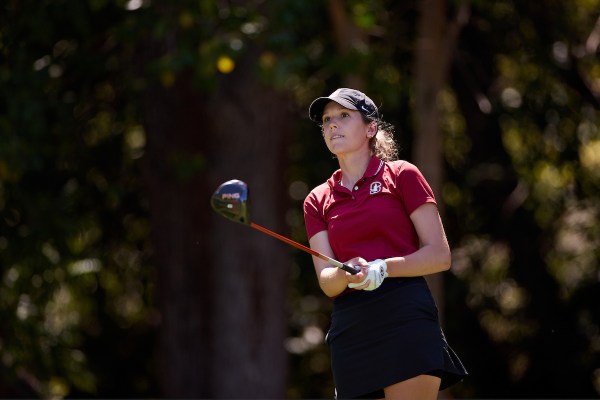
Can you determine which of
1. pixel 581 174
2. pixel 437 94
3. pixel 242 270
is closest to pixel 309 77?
pixel 437 94

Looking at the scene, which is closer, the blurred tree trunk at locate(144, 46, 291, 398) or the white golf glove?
the white golf glove

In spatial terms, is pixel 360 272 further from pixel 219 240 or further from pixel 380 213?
pixel 219 240

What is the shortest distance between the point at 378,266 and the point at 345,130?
0.61m

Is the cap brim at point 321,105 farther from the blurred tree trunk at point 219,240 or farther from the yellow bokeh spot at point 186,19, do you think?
the blurred tree trunk at point 219,240

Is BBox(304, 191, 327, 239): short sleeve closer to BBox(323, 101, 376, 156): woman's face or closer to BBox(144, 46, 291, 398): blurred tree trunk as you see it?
BBox(323, 101, 376, 156): woman's face

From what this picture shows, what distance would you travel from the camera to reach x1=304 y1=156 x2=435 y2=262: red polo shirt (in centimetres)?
440

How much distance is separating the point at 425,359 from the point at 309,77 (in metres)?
8.07

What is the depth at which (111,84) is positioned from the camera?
12.0 m

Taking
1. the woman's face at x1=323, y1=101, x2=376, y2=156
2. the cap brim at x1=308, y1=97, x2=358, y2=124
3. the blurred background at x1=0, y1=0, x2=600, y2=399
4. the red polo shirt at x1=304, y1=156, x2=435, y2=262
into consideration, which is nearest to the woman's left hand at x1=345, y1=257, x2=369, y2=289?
the red polo shirt at x1=304, y1=156, x2=435, y2=262

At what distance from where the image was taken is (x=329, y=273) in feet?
14.4

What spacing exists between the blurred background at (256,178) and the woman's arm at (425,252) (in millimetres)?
4309

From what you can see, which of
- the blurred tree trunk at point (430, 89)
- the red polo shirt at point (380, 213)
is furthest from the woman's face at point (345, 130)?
the blurred tree trunk at point (430, 89)

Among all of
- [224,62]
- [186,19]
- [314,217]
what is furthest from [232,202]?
[186,19]

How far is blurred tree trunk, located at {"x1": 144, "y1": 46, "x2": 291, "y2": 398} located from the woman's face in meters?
5.94
